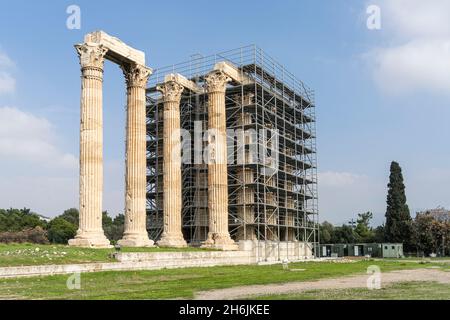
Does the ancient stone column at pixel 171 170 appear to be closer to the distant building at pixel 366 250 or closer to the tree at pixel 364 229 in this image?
the distant building at pixel 366 250

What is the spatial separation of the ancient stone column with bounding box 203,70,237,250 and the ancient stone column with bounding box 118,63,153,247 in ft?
26.3

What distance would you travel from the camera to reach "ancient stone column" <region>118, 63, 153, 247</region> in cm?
3934

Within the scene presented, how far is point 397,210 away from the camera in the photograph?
254ft

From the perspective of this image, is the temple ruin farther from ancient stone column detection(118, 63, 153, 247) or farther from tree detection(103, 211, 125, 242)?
tree detection(103, 211, 125, 242)

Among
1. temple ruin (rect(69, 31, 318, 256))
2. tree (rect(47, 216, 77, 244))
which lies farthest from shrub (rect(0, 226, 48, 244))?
temple ruin (rect(69, 31, 318, 256))

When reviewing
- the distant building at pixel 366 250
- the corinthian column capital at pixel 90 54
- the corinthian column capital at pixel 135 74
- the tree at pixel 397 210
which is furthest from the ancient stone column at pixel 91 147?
the tree at pixel 397 210

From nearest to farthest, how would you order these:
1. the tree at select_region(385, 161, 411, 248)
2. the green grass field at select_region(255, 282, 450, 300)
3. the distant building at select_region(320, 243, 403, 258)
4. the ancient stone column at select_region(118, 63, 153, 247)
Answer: the green grass field at select_region(255, 282, 450, 300), the ancient stone column at select_region(118, 63, 153, 247), the distant building at select_region(320, 243, 403, 258), the tree at select_region(385, 161, 411, 248)

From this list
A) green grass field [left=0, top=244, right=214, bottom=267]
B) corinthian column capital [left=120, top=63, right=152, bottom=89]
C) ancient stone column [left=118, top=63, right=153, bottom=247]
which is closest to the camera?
green grass field [left=0, top=244, right=214, bottom=267]

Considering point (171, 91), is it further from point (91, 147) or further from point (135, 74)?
point (91, 147)

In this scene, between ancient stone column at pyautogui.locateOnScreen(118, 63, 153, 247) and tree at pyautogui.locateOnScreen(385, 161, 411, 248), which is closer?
ancient stone column at pyautogui.locateOnScreen(118, 63, 153, 247)

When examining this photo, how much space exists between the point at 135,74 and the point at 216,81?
9.73 m

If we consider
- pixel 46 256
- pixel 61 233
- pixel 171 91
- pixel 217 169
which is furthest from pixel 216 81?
pixel 61 233
